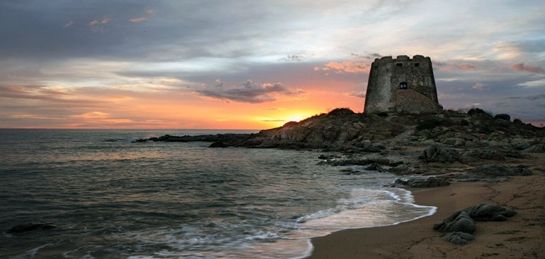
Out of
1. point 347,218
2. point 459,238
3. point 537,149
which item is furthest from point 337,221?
point 537,149

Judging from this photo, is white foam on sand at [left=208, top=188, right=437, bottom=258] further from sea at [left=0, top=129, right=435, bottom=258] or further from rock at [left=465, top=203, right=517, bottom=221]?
rock at [left=465, top=203, right=517, bottom=221]

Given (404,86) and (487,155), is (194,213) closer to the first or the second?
(487,155)

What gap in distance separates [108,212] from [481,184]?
12955 millimetres

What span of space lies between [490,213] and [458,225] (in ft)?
4.95

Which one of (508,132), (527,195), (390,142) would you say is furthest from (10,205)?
(508,132)

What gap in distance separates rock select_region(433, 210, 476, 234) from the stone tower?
5186 cm

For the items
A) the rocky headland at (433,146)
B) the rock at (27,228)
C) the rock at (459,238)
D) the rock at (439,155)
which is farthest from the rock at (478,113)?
the rock at (27,228)

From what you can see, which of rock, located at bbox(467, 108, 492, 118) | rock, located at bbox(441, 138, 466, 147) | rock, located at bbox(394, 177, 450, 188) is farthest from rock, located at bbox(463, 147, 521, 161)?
rock, located at bbox(467, 108, 492, 118)

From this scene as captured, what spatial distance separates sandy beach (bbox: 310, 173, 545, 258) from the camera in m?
7.38

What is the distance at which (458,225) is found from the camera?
8.62 metres

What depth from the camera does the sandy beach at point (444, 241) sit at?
24.2 ft

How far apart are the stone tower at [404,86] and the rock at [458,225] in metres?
51.9

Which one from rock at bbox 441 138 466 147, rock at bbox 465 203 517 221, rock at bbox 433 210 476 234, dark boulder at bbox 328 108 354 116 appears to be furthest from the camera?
dark boulder at bbox 328 108 354 116

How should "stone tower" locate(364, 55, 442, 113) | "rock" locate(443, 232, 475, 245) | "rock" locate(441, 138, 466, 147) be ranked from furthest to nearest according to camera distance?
"stone tower" locate(364, 55, 442, 113) < "rock" locate(441, 138, 466, 147) < "rock" locate(443, 232, 475, 245)
